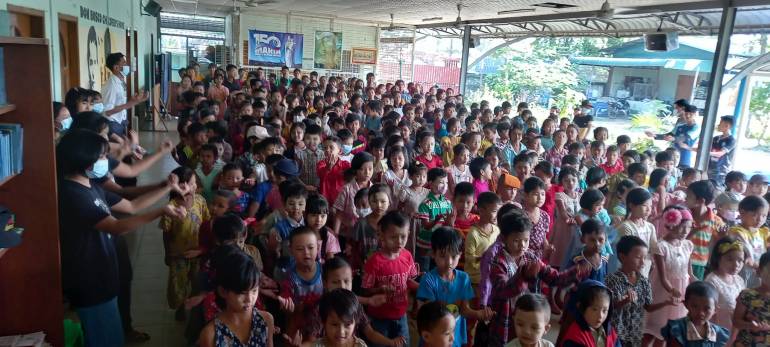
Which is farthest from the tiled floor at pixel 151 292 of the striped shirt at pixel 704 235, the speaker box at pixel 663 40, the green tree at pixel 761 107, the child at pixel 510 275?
the green tree at pixel 761 107

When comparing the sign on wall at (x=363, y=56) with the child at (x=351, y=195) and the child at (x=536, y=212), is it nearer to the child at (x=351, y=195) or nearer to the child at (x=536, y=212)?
the child at (x=351, y=195)

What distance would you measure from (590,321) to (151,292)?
3.14 metres

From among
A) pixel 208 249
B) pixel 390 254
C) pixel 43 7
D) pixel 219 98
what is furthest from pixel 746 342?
pixel 219 98

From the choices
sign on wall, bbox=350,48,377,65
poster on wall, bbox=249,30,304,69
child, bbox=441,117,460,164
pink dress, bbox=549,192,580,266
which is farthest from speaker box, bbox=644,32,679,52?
poster on wall, bbox=249,30,304,69

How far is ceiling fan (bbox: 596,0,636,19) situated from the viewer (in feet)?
23.9

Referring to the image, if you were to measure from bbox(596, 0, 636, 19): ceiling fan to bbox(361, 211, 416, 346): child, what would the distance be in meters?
5.71

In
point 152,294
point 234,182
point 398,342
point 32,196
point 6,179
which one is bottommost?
point 152,294

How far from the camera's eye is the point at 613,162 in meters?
5.41

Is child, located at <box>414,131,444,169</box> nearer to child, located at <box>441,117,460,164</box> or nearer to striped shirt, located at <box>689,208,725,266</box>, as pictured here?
child, located at <box>441,117,460,164</box>

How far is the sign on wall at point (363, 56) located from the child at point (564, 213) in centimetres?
1237

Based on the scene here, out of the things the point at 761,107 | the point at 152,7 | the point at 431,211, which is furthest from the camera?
the point at 152,7

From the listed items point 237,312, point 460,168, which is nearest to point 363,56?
point 460,168

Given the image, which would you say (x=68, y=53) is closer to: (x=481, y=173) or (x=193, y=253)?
(x=193, y=253)

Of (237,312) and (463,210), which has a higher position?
(463,210)
